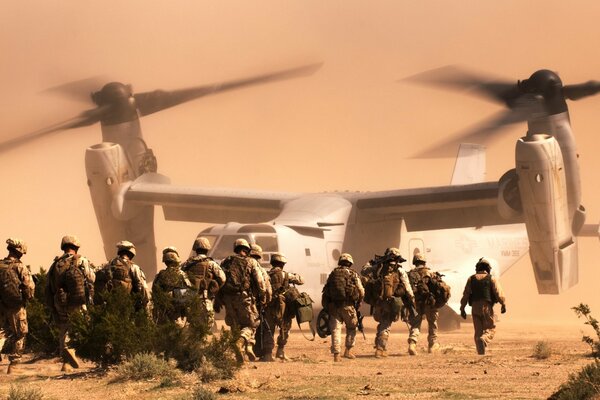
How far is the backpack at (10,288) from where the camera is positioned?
14.1m

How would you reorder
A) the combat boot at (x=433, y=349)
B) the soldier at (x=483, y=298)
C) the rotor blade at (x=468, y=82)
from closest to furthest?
the soldier at (x=483, y=298) → the combat boot at (x=433, y=349) → the rotor blade at (x=468, y=82)

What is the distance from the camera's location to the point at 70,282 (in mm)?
14297

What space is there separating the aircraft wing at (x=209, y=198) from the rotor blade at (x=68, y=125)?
2.76m

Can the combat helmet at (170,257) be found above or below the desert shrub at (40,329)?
above

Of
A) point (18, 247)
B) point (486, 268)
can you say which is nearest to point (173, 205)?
point (486, 268)

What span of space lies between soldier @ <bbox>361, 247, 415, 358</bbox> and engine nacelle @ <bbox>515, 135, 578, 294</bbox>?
999cm

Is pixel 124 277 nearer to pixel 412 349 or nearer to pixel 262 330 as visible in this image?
pixel 262 330

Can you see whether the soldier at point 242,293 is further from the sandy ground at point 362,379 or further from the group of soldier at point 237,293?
the sandy ground at point 362,379

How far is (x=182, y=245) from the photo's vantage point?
79625mm

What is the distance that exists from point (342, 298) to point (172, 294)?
3589 mm

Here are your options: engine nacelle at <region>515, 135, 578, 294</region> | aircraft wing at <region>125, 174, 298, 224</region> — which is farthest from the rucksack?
aircraft wing at <region>125, 174, 298, 224</region>

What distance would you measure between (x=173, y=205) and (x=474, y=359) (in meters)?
17.8

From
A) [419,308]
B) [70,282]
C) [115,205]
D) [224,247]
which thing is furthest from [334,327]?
[115,205]

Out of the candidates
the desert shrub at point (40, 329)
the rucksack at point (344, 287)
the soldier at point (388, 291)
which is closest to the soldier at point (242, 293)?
the rucksack at point (344, 287)
